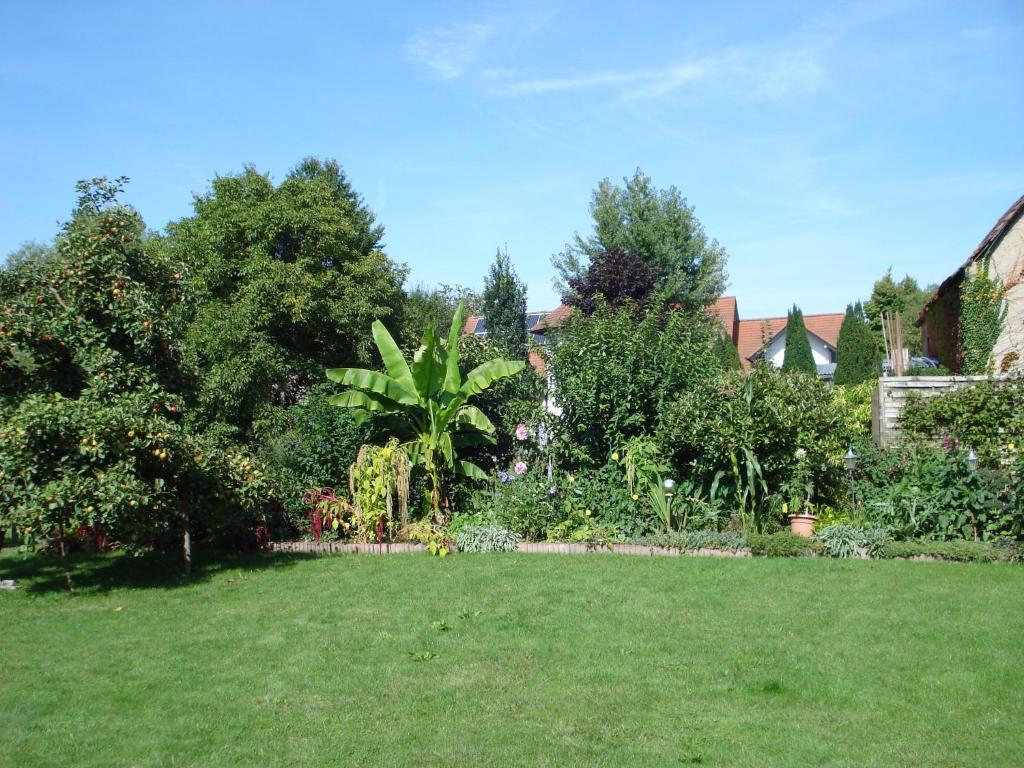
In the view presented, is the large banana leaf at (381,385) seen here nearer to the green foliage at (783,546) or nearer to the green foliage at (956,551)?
the green foliage at (783,546)

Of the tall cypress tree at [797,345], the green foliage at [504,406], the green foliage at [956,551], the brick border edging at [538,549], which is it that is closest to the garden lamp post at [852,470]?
the green foliage at [956,551]

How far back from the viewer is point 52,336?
8891mm

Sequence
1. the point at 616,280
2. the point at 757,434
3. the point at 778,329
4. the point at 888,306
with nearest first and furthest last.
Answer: the point at 757,434, the point at 616,280, the point at 888,306, the point at 778,329

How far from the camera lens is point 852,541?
952 centimetres

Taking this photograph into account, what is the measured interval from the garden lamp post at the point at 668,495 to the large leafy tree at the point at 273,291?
7870 millimetres

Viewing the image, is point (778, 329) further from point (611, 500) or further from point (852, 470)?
point (611, 500)

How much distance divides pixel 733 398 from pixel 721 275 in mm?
24560

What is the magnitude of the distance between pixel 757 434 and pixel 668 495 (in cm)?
140

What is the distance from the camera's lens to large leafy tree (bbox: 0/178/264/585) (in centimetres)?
804

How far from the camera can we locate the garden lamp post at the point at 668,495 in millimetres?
10562

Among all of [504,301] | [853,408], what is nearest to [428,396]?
[504,301]

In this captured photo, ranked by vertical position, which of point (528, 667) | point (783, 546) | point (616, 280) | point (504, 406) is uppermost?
point (616, 280)

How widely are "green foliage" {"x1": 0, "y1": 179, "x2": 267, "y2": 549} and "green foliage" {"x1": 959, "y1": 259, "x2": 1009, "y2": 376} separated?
1416cm

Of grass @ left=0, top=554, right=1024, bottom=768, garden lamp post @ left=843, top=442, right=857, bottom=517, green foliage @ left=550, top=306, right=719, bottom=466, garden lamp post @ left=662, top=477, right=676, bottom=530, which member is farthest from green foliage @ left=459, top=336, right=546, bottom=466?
garden lamp post @ left=843, top=442, right=857, bottom=517
